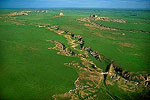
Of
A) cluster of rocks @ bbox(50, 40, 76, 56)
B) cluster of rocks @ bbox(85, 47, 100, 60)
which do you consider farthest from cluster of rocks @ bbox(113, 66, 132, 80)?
cluster of rocks @ bbox(50, 40, 76, 56)

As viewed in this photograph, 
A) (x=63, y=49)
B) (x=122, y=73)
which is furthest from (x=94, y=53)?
(x=122, y=73)

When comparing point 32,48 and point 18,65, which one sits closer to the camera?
point 18,65

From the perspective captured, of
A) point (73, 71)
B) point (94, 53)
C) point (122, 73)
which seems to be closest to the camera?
point (122, 73)

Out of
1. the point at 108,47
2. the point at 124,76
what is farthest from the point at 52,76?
the point at 108,47

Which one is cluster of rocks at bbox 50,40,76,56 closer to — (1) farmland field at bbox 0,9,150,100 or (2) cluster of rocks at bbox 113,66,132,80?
(1) farmland field at bbox 0,9,150,100

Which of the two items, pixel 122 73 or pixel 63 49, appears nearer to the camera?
pixel 122 73

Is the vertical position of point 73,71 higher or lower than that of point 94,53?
lower

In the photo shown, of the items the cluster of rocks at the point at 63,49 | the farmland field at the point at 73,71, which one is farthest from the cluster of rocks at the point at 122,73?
the cluster of rocks at the point at 63,49

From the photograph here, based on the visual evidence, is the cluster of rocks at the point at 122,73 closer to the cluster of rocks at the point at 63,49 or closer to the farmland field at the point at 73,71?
the farmland field at the point at 73,71

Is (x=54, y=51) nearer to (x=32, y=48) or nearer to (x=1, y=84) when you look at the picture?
(x=32, y=48)

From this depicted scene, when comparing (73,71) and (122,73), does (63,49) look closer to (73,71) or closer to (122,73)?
(73,71)

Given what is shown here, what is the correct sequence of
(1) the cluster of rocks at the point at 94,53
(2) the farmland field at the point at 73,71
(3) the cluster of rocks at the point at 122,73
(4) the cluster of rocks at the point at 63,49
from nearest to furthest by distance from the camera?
(2) the farmland field at the point at 73,71
(3) the cluster of rocks at the point at 122,73
(1) the cluster of rocks at the point at 94,53
(4) the cluster of rocks at the point at 63,49
